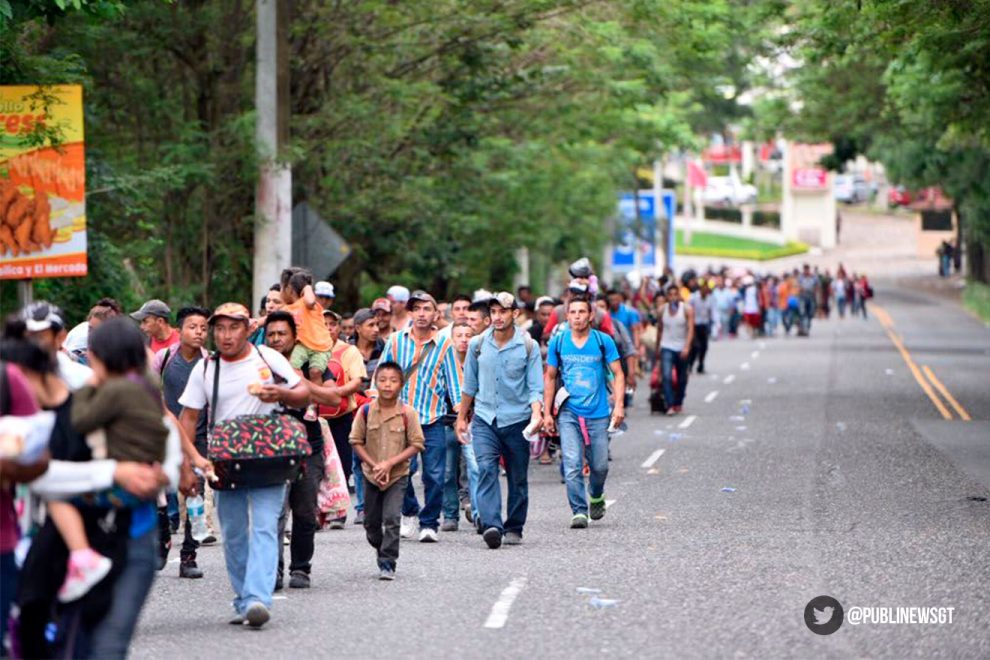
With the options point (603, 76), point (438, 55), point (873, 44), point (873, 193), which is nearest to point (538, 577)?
point (873, 44)

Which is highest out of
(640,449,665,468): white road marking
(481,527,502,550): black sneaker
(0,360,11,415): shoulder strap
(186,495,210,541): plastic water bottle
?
(0,360,11,415): shoulder strap

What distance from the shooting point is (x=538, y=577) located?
12.0 metres

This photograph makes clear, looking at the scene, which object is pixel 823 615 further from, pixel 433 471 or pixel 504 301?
pixel 433 471

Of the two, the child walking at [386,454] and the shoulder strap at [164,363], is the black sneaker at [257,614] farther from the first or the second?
the shoulder strap at [164,363]

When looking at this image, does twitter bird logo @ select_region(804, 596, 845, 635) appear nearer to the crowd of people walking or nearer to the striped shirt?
the crowd of people walking

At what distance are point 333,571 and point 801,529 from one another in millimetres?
3829

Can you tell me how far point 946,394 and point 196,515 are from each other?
19.4 m

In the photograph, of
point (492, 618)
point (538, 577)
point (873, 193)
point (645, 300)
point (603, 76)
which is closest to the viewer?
point (492, 618)

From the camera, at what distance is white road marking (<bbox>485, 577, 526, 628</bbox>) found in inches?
409

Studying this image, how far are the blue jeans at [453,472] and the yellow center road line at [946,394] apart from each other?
11.9 metres

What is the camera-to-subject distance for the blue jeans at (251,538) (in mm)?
10133

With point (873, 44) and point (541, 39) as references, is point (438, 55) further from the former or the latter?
point (873, 44)

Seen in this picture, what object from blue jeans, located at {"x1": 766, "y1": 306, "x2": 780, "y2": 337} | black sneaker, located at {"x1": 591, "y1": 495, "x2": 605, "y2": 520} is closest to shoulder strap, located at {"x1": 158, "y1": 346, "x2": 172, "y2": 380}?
black sneaker, located at {"x1": 591, "y1": 495, "x2": 605, "y2": 520}

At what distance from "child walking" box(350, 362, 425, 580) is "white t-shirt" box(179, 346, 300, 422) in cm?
195
